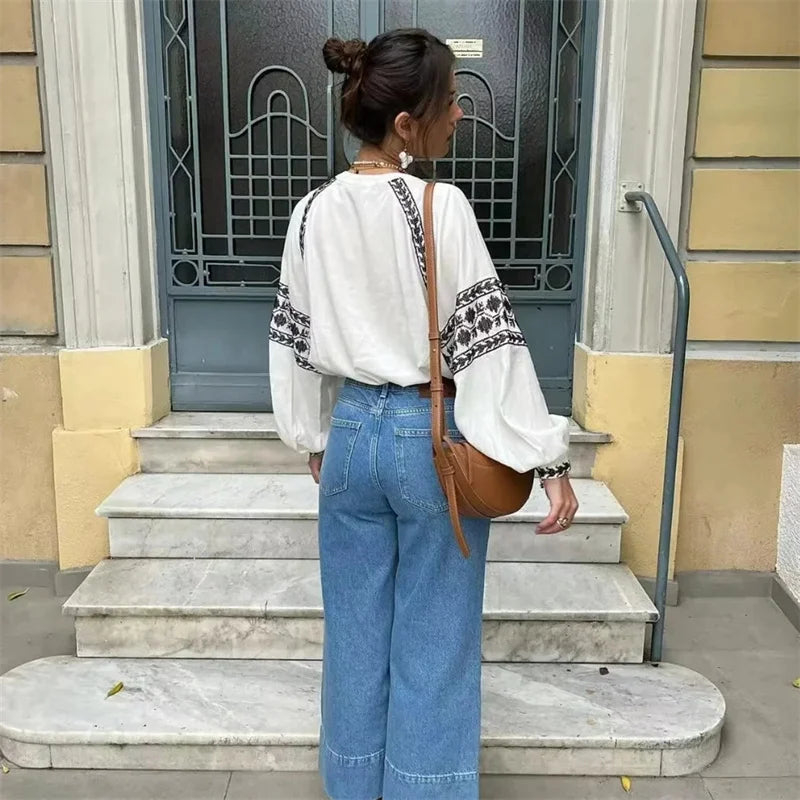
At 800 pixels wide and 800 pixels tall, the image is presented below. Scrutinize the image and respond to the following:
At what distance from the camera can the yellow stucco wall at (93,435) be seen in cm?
361

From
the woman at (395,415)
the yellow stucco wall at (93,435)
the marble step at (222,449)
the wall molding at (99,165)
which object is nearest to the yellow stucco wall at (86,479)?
the yellow stucco wall at (93,435)

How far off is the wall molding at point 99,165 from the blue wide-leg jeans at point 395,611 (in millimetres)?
2009

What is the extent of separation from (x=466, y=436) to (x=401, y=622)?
0.52m

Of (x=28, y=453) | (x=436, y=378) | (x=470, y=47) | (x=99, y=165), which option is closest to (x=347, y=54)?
(x=436, y=378)

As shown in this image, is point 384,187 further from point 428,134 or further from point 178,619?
point 178,619

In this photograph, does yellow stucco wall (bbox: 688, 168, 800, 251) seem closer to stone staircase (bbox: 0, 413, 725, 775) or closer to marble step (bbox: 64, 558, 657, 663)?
stone staircase (bbox: 0, 413, 725, 775)

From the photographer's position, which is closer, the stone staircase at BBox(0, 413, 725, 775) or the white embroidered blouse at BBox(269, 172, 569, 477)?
the white embroidered blouse at BBox(269, 172, 569, 477)

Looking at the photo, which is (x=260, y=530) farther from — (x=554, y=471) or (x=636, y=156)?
(x=636, y=156)

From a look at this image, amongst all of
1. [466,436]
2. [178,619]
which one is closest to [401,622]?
[466,436]

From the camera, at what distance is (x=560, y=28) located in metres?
Answer: 3.69

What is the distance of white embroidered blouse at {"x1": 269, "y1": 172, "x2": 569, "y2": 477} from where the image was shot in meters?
1.73

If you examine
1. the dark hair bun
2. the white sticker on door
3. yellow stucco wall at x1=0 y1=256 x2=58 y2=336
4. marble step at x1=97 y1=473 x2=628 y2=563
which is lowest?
marble step at x1=97 y1=473 x2=628 y2=563

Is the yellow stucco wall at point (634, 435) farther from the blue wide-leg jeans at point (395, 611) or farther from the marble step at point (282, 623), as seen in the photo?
the blue wide-leg jeans at point (395, 611)

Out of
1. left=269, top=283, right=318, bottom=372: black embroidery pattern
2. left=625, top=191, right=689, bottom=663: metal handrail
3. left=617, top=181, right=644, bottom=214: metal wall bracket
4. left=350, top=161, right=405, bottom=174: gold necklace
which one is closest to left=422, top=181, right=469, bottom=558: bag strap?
left=350, top=161, right=405, bottom=174: gold necklace
